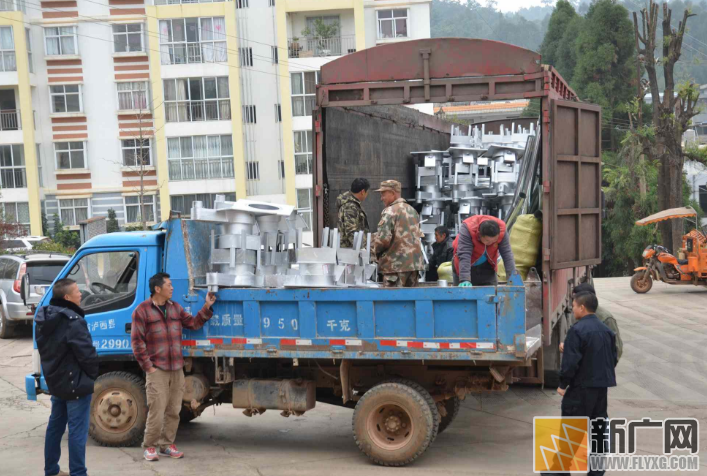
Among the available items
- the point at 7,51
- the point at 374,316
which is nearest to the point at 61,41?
the point at 7,51

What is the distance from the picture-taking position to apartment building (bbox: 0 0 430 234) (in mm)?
33031

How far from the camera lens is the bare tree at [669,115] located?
2492 cm

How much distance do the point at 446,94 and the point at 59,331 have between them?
449cm

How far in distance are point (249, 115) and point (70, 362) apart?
2871 centimetres

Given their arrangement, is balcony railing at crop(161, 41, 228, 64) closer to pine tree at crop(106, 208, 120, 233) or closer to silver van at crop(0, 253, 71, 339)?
pine tree at crop(106, 208, 120, 233)

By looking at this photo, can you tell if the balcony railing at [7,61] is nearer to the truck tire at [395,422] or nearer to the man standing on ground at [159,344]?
the man standing on ground at [159,344]

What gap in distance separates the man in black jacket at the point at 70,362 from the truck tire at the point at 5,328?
32.4 feet

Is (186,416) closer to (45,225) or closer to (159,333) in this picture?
(159,333)

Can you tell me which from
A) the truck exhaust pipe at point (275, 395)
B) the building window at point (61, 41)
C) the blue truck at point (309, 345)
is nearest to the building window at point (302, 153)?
the building window at point (61, 41)

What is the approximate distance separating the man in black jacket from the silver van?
879 centimetres

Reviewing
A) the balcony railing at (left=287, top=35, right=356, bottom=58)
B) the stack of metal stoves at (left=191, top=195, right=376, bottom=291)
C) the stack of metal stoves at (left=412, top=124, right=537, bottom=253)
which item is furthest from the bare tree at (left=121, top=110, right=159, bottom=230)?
the stack of metal stoves at (left=191, top=195, right=376, bottom=291)

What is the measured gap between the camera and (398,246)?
748 cm

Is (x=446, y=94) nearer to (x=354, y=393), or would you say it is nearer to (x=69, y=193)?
(x=354, y=393)

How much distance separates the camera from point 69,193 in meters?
34.5
